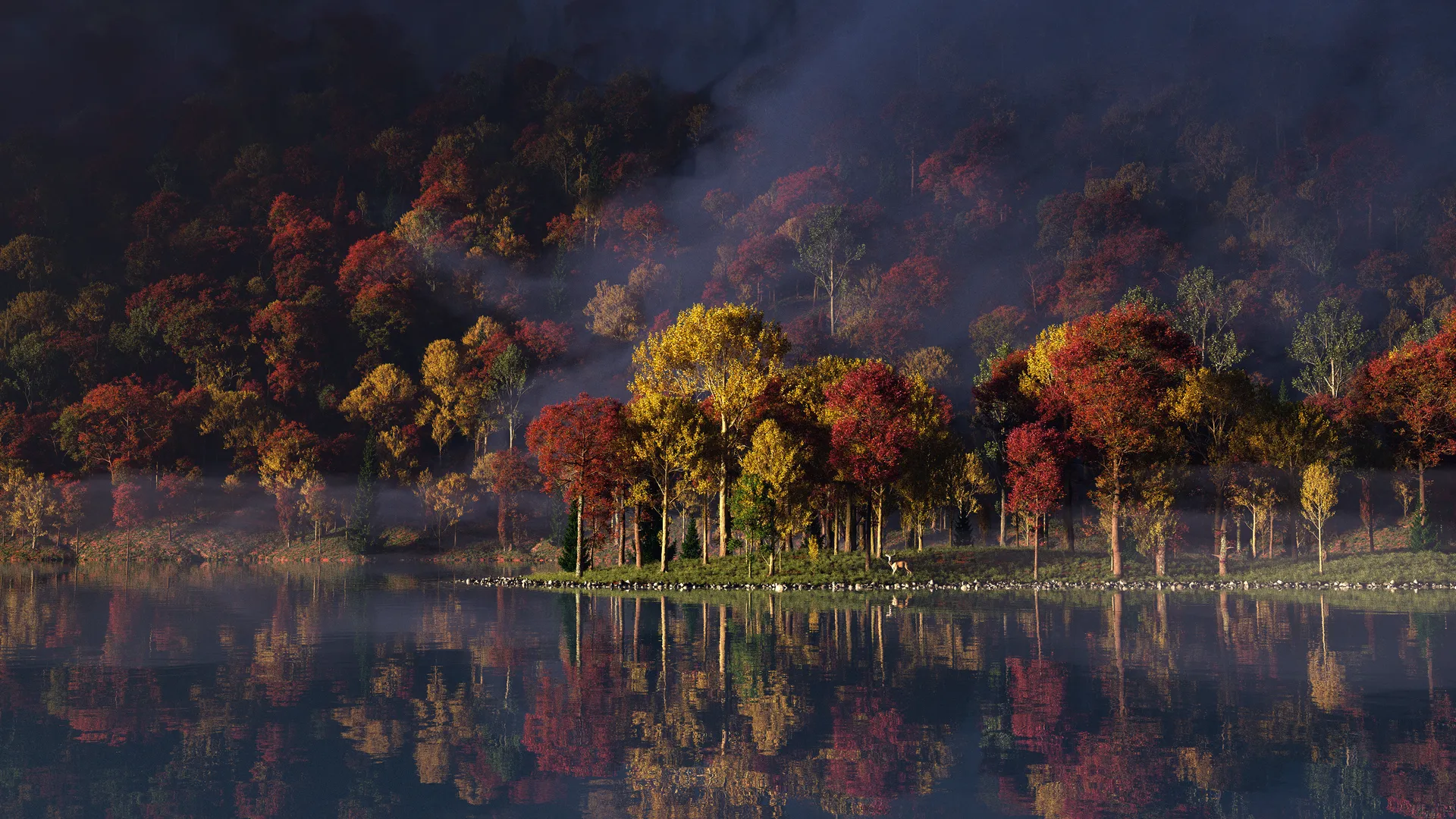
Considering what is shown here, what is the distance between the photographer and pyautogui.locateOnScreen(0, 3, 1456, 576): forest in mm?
70938

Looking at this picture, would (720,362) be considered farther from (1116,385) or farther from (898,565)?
(1116,385)

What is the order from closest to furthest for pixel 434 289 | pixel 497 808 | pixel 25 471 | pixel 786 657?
pixel 497 808, pixel 786 657, pixel 25 471, pixel 434 289

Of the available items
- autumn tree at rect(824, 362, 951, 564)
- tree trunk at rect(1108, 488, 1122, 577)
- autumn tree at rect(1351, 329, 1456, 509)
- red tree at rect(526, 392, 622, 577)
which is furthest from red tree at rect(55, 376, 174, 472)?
autumn tree at rect(1351, 329, 1456, 509)

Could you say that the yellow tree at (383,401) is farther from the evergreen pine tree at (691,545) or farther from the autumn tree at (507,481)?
the evergreen pine tree at (691,545)

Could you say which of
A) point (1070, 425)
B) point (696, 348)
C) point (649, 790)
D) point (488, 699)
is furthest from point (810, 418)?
point (649, 790)

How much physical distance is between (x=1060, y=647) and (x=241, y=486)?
Answer: 115 m

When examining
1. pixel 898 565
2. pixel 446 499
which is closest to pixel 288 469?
pixel 446 499

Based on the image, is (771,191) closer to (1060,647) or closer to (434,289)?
(434,289)

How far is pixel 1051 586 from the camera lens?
63125 mm

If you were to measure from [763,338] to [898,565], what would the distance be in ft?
56.0

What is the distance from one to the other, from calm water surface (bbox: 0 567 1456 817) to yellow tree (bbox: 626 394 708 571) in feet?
73.6

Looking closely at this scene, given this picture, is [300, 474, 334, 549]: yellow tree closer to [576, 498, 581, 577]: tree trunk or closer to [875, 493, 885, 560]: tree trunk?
[576, 498, 581, 577]: tree trunk

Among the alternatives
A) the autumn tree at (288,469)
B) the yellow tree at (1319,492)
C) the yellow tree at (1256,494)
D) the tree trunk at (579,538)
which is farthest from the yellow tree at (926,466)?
the autumn tree at (288,469)

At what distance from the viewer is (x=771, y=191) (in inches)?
7564
